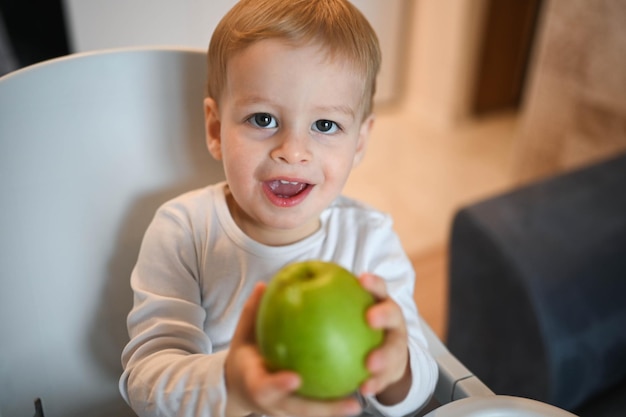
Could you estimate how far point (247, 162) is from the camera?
56cm

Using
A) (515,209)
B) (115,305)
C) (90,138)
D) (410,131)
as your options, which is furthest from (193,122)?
(410,131)

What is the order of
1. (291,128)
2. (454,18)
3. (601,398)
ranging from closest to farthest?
(291,128)
(601,398)
(454,18)

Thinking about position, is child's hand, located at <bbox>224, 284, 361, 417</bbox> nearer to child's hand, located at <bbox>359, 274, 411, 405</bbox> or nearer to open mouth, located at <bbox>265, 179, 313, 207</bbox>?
child's hand, located at <bbox>359, 274, 411, 405</bbox>

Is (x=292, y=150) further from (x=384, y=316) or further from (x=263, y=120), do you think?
(x=384, y=316)

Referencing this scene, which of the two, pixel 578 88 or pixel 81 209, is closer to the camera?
pixel 81 209

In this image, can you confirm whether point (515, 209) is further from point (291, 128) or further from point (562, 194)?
point (291, 128)

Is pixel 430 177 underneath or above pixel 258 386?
underneath

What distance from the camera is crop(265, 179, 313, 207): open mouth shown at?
566mm

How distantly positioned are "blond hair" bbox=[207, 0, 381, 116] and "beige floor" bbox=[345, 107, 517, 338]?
95 centimetres

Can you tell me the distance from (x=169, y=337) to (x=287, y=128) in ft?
0.73

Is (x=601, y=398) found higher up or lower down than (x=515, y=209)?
lower down

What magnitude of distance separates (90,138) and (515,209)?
2.43ft

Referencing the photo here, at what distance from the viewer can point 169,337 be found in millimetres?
548

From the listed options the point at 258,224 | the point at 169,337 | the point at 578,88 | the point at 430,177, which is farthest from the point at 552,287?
the point at 430,177
